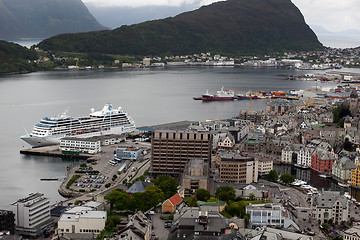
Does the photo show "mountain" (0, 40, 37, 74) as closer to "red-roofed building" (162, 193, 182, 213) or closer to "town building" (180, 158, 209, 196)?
"town building" (180, 158, 209, 196)

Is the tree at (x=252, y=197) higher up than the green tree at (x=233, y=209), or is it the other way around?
the green tree at (x=233, y=209)

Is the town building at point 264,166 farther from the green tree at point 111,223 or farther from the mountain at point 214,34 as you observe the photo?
the mountain at point 214,34

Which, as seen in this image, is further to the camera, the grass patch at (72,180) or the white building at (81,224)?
the grass patch at (72,180)

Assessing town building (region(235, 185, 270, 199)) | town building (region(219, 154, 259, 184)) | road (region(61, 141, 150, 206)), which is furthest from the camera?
town building (region(219, 154, 259, 184))

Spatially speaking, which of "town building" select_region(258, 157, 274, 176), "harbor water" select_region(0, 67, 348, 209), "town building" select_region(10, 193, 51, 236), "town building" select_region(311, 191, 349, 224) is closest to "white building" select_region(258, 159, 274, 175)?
"town building" select_region(258, 157, 274, 176)

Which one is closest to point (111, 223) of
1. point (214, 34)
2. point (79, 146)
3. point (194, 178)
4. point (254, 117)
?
point (194, 178)

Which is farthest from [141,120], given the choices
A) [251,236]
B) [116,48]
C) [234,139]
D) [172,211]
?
[116,48]

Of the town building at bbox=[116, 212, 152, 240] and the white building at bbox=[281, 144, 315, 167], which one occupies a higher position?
the town building at bbox=[116, 212, 152, 240]

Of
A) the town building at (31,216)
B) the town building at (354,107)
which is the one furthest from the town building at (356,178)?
the town building at (354,107)
